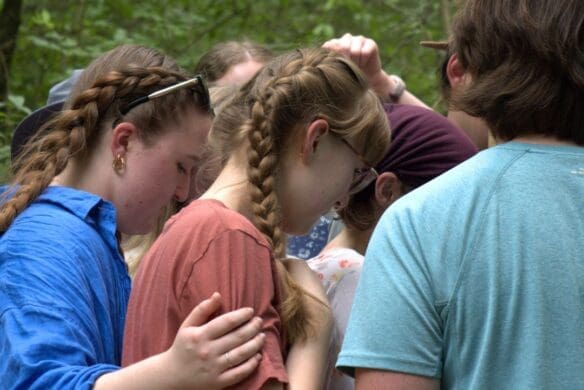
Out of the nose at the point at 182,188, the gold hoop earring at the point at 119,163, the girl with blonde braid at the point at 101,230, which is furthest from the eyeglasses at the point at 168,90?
the nose at the point at 182,188

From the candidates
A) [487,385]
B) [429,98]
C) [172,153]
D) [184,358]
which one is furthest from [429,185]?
[429,98]

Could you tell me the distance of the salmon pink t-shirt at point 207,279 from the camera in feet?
7.09

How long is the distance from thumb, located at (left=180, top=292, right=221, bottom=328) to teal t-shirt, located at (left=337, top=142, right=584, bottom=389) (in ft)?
1.15

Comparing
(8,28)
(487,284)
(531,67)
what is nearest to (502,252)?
(487,284)

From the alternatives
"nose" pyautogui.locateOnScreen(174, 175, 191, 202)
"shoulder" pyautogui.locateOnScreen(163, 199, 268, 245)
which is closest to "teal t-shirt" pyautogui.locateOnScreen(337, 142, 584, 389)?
"shoulder" pyautogui.locateOnScreen(163, 199, 268, 245)

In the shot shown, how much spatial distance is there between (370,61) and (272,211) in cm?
148

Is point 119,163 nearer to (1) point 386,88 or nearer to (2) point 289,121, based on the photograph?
(2) point 289,121

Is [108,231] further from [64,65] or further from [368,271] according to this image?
[64,65]

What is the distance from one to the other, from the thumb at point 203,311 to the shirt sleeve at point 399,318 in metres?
0.35

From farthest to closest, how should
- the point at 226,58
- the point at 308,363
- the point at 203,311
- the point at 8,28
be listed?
the point at 8,28
the point at 226,58
the point at 308,363
the point at 203,311

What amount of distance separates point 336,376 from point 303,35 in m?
5.56

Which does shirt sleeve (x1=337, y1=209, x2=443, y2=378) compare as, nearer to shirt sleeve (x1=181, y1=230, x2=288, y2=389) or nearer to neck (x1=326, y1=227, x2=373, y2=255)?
shirt sleeve (x1=181, y1=230, x2=288, y2=389)

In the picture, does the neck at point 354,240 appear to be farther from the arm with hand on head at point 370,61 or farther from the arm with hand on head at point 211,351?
the arm with hand on head at point 211,351

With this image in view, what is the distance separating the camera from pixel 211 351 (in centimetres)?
213
